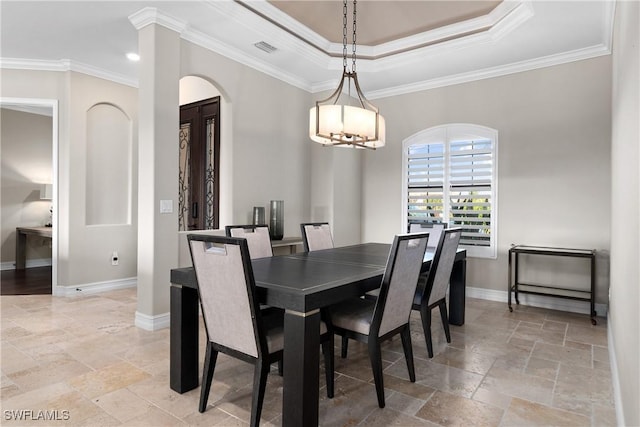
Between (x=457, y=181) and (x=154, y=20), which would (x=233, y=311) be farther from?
(x=457, y=181)

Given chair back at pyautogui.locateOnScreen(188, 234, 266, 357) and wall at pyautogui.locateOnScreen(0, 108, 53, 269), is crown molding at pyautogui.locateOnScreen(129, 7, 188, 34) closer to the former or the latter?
chair back at pyautogui.locateOnScreen(188, 234, 266, 357)

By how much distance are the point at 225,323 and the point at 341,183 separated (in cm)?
373

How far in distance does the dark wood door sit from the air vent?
36.6 inches

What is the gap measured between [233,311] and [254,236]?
142cm

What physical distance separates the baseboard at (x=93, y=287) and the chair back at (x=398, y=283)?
4.27 m

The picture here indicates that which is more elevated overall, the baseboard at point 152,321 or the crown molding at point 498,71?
the crown molding at point 498,71

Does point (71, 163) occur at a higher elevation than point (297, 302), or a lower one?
higher

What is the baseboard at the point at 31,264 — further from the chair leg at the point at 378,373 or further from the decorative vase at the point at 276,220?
the chair leg at the point at 378,373

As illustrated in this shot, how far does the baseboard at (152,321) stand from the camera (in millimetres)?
3568

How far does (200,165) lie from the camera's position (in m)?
5.05

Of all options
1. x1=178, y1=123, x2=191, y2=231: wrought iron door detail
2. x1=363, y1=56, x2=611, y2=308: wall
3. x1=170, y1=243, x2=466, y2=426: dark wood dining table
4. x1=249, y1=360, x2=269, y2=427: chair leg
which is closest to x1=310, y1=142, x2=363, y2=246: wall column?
x1=363, y1=56, x2=611, y2=308: wall

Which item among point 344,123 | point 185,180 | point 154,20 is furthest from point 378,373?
point 185,180

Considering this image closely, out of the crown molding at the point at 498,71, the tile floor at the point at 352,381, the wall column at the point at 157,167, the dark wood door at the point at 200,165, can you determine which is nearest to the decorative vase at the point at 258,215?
the dark wood door at the point at 200,165

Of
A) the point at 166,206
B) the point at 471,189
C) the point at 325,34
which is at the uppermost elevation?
the point at 325,34
